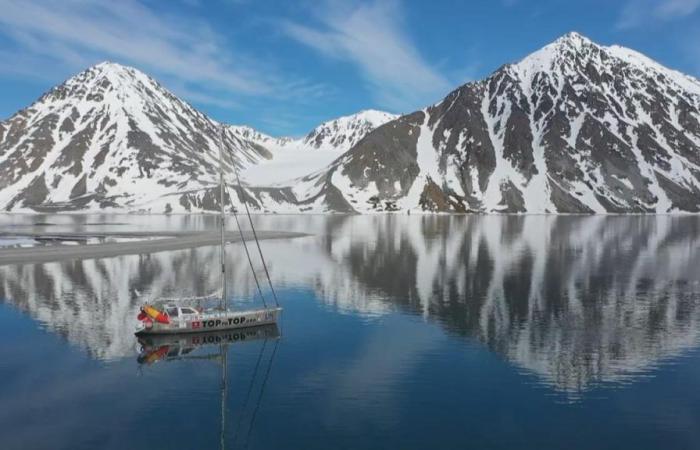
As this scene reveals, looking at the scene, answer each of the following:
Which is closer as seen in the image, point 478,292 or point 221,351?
point 221,351

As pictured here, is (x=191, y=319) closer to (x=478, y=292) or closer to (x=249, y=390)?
(x=249, y=390)

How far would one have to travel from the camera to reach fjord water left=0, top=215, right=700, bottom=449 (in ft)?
98.1

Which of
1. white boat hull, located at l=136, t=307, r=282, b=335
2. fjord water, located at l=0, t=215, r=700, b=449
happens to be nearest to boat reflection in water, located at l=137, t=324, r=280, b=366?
white boat hull, located at l=136, t=307, r=282, b=335

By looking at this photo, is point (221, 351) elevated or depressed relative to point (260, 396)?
elevated

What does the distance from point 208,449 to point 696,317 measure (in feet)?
152

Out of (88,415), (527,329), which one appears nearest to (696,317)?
(527,329)

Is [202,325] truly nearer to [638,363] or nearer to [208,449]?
[208,449]

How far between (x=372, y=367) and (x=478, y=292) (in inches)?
1217

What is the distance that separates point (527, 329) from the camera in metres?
50.5

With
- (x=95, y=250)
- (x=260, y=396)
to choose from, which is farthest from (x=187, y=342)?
(x=95, y=250)

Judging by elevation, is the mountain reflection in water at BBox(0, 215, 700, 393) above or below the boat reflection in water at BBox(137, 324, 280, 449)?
above

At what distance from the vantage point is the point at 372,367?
40.2 meters

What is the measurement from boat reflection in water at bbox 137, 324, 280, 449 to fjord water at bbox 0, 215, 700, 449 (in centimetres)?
24

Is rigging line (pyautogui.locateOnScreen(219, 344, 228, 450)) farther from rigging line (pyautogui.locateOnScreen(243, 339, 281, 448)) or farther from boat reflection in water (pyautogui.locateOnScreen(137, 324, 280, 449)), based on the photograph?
rigging line (pyautogui.locateOnScreen(243, 339, 281, 448))
